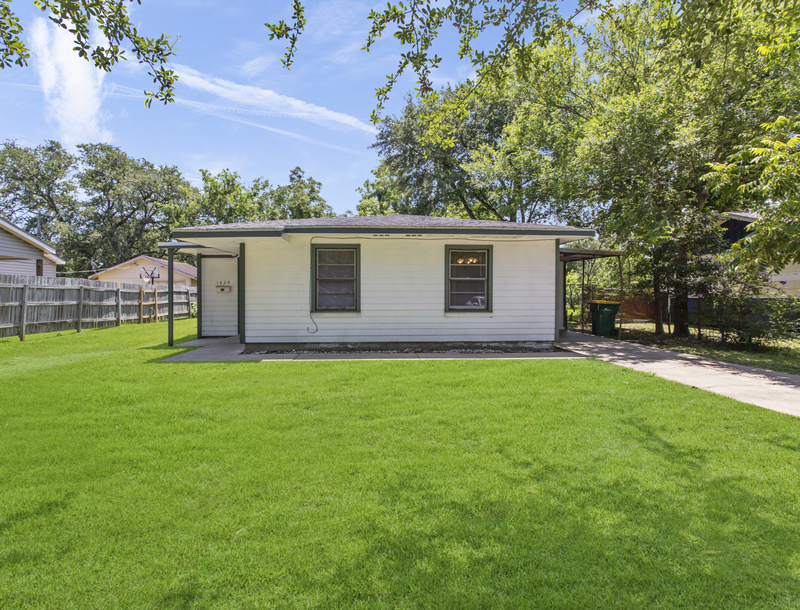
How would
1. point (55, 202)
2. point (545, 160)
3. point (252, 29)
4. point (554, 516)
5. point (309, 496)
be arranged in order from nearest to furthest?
point (554, 516) < point (309, 496) < point (252, 29) < point (545, 160) < point (55, 202)

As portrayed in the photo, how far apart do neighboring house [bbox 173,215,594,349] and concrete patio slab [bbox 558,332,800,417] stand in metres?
1.48

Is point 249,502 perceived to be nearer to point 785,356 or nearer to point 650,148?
point 785,356

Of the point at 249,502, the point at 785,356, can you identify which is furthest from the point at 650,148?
the point at 249,502

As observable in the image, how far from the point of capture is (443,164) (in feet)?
72.9

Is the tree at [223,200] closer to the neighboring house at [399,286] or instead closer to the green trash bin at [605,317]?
the neighboring house at [399,286]

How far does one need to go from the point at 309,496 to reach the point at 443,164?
21277mm

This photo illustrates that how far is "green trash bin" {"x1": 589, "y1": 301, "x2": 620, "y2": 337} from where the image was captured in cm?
1261

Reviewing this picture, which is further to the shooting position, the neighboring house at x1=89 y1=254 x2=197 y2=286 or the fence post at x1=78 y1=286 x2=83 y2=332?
the neighboring house at x1=89 y1=254 x2=197 y2=286

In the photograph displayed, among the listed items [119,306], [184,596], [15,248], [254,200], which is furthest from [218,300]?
[254,200]

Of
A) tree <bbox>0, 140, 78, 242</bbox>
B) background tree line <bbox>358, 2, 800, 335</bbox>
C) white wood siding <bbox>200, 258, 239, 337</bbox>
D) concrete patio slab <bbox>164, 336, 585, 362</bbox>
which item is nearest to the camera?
background tree line <bbox>358, 2, 800, 335</bbox>

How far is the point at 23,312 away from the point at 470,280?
11.9 m

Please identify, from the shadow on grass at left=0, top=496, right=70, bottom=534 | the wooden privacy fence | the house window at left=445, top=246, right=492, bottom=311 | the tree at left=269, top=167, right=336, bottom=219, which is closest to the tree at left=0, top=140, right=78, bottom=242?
the tree at left=269, top=167, right=336, bottom=219

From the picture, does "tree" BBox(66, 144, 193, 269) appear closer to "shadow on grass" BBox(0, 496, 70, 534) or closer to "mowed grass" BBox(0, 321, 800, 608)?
"mowed grass" BBox(0, 321, 800, 608)

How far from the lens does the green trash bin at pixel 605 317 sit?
41.4 feet
